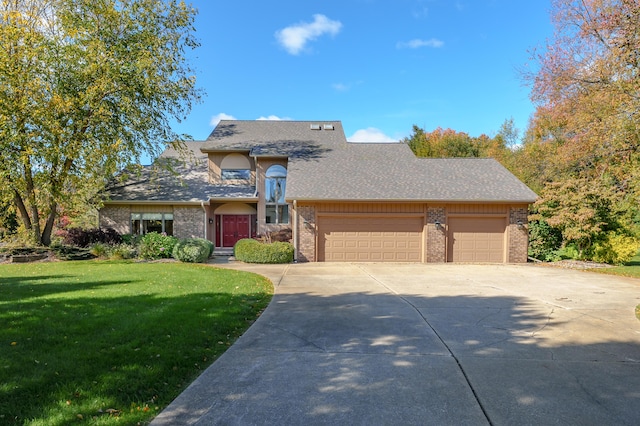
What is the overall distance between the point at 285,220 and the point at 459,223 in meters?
9.20

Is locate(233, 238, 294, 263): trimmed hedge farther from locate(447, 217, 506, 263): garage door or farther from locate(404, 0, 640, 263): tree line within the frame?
locate(404, 0, 640, 263): tree line

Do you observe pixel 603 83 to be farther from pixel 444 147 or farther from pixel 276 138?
pixel 444 147

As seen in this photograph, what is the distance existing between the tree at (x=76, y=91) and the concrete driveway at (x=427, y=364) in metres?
12.8

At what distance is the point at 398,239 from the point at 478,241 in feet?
11.9

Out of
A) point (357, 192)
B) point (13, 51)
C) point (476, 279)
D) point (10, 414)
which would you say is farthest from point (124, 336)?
point (13, 51)

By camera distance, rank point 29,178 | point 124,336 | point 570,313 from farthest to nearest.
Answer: point 29,178 → point 570,313 → point 124,336

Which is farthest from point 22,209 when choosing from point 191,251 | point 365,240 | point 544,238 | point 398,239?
point 544,238

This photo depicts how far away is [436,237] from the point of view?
15906 mm

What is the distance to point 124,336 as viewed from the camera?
16.2ft

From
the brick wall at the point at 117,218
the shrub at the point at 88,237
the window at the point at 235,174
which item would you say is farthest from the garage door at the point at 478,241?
the brick wall at the point at 117,218

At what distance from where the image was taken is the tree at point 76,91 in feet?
46.4

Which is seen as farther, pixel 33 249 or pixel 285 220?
pixel 285 220

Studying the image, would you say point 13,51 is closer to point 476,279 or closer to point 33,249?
point 33,249

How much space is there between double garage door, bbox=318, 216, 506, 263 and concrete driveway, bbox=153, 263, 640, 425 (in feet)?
25.1
